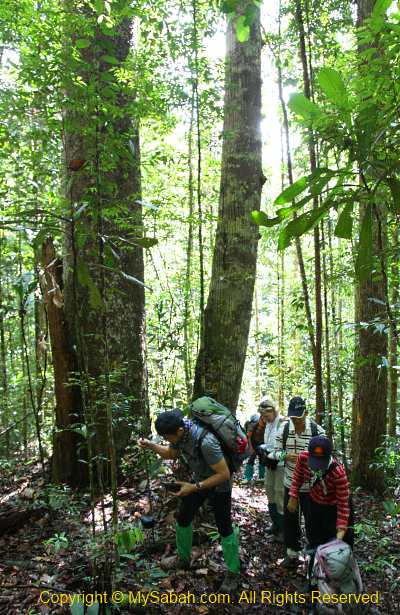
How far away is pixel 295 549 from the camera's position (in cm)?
416

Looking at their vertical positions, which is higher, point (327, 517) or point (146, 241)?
point (146, 241)

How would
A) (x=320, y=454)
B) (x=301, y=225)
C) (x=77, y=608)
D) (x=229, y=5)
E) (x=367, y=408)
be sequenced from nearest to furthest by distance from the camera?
(x=301, y=225) → (x=229, y=5) → (x=77, y=608) → (x=320, y=454) → (x=367, y=408)

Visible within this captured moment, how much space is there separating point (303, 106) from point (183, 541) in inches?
148

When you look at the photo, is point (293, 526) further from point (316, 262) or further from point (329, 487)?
point (316, 262)

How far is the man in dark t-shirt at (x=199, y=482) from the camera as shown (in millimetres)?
3533

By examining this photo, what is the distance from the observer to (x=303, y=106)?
1125mm

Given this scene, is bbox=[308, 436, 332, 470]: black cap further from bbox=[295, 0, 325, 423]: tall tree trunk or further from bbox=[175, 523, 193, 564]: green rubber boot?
bbox=[295, 0, 325, 423]: tall tree trunk

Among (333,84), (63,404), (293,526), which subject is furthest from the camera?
(63,404)

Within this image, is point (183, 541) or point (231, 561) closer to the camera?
point (231, 561)

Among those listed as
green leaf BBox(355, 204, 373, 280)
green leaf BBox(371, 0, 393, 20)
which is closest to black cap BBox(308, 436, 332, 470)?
green leaf BBox(355, 204, 373, 280)

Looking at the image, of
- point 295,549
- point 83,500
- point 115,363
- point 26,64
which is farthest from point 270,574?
point 26,64

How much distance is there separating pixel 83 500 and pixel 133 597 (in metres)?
1.90

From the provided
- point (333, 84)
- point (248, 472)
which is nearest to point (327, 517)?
point (248, 472)

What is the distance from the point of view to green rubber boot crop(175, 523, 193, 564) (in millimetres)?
3768
